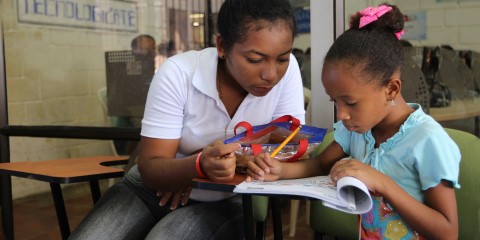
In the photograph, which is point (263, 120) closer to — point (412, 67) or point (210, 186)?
point (210, 186)

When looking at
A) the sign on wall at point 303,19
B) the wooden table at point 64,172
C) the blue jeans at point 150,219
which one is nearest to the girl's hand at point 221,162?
the blue jeans at point 150,219

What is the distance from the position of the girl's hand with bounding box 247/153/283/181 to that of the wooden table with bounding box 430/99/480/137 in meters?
1.04

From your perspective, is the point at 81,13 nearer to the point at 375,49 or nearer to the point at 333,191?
the point at 375,49

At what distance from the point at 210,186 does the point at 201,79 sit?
45cm

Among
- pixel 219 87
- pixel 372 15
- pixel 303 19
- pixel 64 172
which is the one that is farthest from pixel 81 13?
pixel 372 15

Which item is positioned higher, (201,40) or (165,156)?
(201,40)

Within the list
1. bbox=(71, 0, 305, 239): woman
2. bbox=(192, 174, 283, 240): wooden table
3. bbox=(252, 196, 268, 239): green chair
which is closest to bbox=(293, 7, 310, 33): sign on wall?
bbox=(71, 0, 305, 239): woman

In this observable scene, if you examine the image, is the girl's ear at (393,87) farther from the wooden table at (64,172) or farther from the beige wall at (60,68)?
the beige wall at (60,68)

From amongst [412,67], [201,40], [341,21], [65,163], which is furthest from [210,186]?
[201,40]

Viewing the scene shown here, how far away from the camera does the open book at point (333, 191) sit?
97 centimetres

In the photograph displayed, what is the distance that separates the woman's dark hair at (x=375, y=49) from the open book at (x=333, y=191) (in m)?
0.28

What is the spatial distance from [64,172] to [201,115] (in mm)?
512

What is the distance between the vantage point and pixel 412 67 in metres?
2.09

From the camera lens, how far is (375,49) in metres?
1.18
